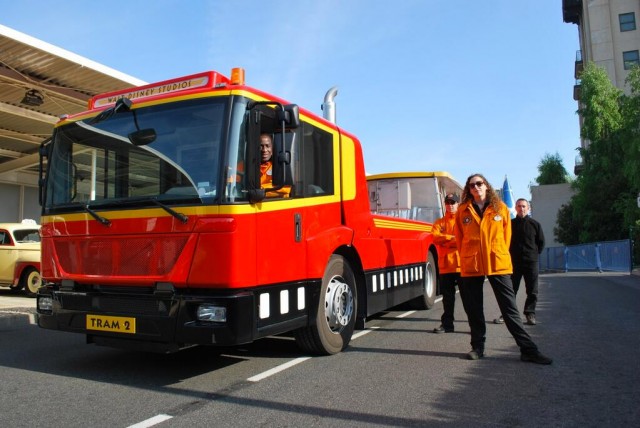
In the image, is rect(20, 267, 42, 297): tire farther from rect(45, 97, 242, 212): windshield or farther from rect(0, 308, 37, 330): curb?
rect(45, 97, 242, 212): windshield

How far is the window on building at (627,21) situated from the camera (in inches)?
1741

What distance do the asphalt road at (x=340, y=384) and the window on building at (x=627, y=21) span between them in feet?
152

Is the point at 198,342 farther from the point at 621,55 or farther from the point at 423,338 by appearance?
the point at 621,55

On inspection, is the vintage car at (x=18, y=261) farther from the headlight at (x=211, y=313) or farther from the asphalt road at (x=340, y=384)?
the headlight at (x=211, y=313)


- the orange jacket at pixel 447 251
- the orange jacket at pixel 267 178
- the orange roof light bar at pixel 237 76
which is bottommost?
the orange jacket at pixel 447 251

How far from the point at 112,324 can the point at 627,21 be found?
170 feet

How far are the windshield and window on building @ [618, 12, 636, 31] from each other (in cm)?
5028

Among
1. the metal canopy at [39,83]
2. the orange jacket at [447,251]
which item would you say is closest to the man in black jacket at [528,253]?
the orange jacket at [447,251]

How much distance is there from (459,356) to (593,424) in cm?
211

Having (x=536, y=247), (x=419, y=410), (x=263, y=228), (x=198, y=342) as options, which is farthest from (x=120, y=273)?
(x=536, y=247)

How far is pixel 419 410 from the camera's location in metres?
3.85

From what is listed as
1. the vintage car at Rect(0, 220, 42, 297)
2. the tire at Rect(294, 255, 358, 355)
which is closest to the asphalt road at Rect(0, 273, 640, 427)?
the tire at Rect(294, 255, 358, 355)

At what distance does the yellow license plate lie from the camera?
14.6ft

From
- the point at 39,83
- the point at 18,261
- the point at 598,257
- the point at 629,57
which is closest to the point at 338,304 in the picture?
the point at 18,261
